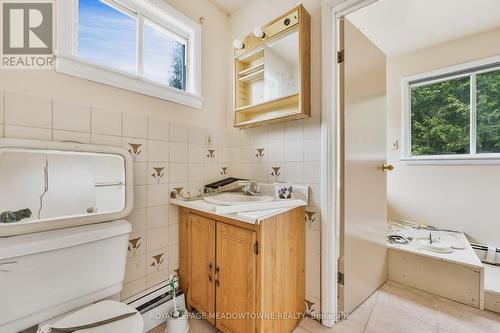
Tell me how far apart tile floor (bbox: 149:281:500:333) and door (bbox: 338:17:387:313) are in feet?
0.28

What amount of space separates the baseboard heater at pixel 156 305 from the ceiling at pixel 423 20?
2.62 meters

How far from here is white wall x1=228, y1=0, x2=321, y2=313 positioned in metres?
1.33

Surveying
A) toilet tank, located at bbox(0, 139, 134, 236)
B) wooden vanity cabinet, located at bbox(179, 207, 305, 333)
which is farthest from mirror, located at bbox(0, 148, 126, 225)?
wooden vanity cabinet, located at bbox(179, 207, 305, 333)

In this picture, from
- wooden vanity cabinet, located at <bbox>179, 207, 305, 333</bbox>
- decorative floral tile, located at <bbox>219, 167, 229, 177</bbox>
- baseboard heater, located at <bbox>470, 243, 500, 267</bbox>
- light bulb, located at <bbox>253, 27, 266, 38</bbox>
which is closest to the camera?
wooden vanity cabinet, located at <bbox>179, 207, 305, 333</bbox>

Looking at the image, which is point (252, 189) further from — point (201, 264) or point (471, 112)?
point (471, 112)

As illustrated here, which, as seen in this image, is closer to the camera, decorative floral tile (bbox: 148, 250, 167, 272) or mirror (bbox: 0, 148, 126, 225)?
mirror (bbox: 0, 148, 126, 225)

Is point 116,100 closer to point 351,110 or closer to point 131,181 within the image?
point 131,181

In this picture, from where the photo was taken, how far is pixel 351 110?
1.38 meters

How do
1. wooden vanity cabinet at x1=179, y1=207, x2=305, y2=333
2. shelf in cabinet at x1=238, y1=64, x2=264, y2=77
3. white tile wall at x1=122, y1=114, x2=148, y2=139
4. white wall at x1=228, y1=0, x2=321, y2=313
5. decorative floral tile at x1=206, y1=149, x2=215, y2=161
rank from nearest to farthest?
wooden vanity cabinet at x1=179, y1=207, x2=305, y2=333 < white tile wall at x1=122, y1=114, x2=148, y2=139 < white wall at x1=228, y1=0, x2=321, y2=313 < shelf in cabinet at x1=238, y1=64, x2=264, y2=77 < decorative floral tile at x1=206, y1=149, x2=215, y2=161

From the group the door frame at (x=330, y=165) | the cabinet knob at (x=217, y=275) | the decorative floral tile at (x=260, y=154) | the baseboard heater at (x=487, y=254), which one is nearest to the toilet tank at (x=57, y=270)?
the cabinet knob at (x=217, y=275)

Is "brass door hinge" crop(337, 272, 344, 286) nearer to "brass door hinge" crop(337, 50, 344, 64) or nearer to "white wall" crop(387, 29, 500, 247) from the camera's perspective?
"brass door hinge" crop(337, 50, 344, 64)

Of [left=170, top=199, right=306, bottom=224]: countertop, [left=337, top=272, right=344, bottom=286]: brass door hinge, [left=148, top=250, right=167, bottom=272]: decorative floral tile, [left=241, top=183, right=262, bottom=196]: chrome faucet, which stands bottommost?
[left=337, top=272, right=344, bottom=286]: brass door hinge

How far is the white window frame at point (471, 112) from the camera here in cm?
204

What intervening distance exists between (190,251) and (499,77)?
10.8ft
